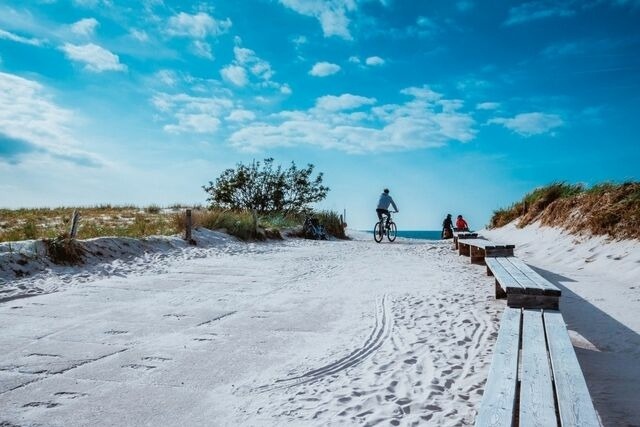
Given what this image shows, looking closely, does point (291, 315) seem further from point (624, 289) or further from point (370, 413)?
point (624, 289)

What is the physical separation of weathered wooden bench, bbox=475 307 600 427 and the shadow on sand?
1.39 feet

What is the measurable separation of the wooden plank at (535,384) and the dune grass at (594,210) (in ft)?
22.4

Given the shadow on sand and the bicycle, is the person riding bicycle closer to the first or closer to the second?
Answer: the bicycle

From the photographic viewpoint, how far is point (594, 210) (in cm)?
1066

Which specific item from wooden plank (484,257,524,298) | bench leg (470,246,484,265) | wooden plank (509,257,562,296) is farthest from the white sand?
bench leg (470,246,484,265)

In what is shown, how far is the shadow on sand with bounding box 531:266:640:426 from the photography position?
2.97 meters

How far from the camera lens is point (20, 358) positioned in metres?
3.85

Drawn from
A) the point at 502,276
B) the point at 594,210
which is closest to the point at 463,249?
the point at 594,210

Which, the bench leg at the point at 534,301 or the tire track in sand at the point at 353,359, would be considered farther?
the bench leg at the point at 534,301

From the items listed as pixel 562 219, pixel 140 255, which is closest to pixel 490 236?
pixel 562 219

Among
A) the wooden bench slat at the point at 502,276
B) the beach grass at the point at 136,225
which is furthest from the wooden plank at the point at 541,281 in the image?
the beach grass at the point at 136,225

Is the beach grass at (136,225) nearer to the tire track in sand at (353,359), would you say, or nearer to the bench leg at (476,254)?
the tire track in sand at (353,359)

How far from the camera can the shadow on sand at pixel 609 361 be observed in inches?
117

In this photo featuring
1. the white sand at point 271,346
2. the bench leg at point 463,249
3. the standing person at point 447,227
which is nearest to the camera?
the white sand at point 271,346
